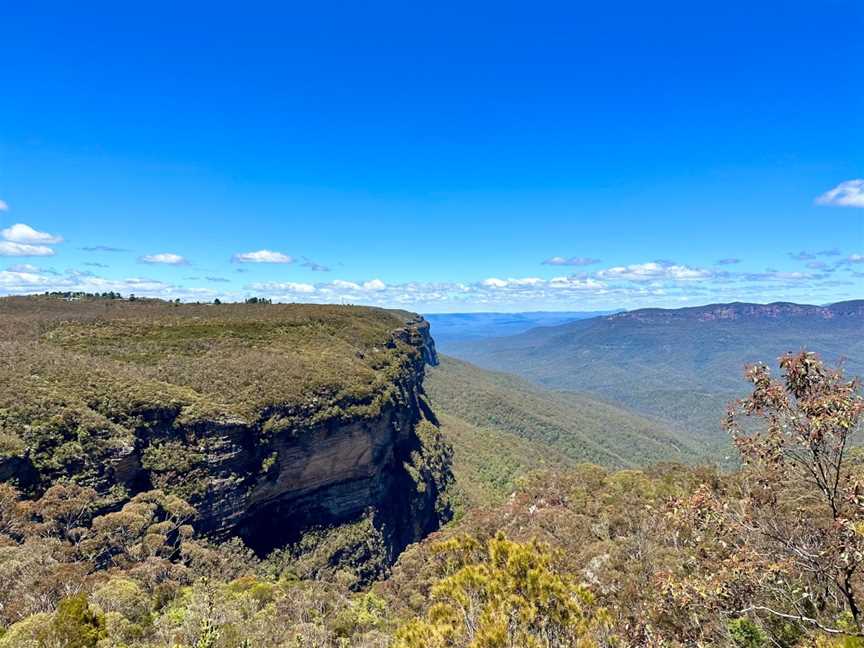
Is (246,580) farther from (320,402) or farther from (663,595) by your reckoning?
(663,595)

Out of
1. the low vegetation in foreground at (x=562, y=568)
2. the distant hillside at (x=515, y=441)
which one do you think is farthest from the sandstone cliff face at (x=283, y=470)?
the distant hillside at (x=515, y=441)

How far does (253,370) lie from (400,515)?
3712 cm

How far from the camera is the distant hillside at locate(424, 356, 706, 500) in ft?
373

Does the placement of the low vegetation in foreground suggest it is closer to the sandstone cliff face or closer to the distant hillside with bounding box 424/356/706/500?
the sandstone cliff face

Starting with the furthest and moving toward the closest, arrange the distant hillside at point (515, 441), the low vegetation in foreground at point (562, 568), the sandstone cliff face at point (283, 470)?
1. the distant hillside at point (515, 441)
2. the sandstone cliff face at point (283, 470)
3. the low vegetation in foreground at point (562, 568)

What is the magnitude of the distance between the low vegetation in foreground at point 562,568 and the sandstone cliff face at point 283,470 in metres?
3.85

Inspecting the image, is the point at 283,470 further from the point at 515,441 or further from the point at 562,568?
the point at 515,441

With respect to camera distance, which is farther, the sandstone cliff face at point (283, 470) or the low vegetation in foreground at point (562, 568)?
the sandstone cliff face at point (283, 470)

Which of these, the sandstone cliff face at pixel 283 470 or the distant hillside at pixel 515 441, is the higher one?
the sandstone cliff face at pixel 283 470

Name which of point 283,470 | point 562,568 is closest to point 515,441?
point 283,470

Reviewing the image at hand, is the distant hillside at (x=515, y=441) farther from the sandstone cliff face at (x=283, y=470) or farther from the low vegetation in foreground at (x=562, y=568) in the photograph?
the low vegetation in foreground at (x=562, y=568)

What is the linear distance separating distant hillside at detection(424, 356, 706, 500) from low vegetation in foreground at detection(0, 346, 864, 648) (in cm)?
5691

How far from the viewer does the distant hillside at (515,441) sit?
373ft

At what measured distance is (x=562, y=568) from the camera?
20.9 m
